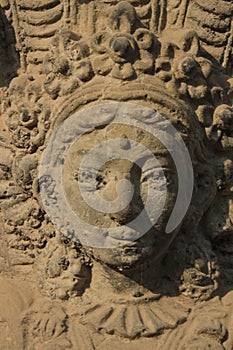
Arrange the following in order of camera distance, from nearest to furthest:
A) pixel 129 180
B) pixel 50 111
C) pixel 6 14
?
pixel 129 180 < pixel 50 111 < pixel 6 14

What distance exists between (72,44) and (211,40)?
610 mm

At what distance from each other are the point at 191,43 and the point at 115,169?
2.03 ft

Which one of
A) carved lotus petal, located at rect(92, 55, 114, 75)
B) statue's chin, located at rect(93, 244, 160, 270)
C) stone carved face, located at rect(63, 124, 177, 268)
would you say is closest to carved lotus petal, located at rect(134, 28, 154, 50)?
carved lotus petal, located at rect(92, 55, 114, 75)

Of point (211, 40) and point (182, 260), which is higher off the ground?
point (211, 40)

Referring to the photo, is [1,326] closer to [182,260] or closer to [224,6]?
[182,260]

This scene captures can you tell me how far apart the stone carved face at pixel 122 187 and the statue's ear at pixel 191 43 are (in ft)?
1.35

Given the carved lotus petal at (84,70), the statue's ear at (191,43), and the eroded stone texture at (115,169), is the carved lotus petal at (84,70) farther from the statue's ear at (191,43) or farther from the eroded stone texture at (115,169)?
the statue's ear at (191,43)

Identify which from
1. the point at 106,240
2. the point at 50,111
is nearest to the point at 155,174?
the point at 106,240

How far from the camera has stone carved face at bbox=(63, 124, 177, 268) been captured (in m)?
2.59

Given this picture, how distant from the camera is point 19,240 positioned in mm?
3043

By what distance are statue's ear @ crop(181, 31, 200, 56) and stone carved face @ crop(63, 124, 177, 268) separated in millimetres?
411

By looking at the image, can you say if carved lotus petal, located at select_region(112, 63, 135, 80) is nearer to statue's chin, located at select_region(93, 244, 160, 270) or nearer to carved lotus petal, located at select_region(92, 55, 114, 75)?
carved lotus petal, located at select_region(92, 55, 114, 75)

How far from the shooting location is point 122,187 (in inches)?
101

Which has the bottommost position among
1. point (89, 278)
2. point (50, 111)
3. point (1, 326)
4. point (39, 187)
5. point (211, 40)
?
point (1, 326)
